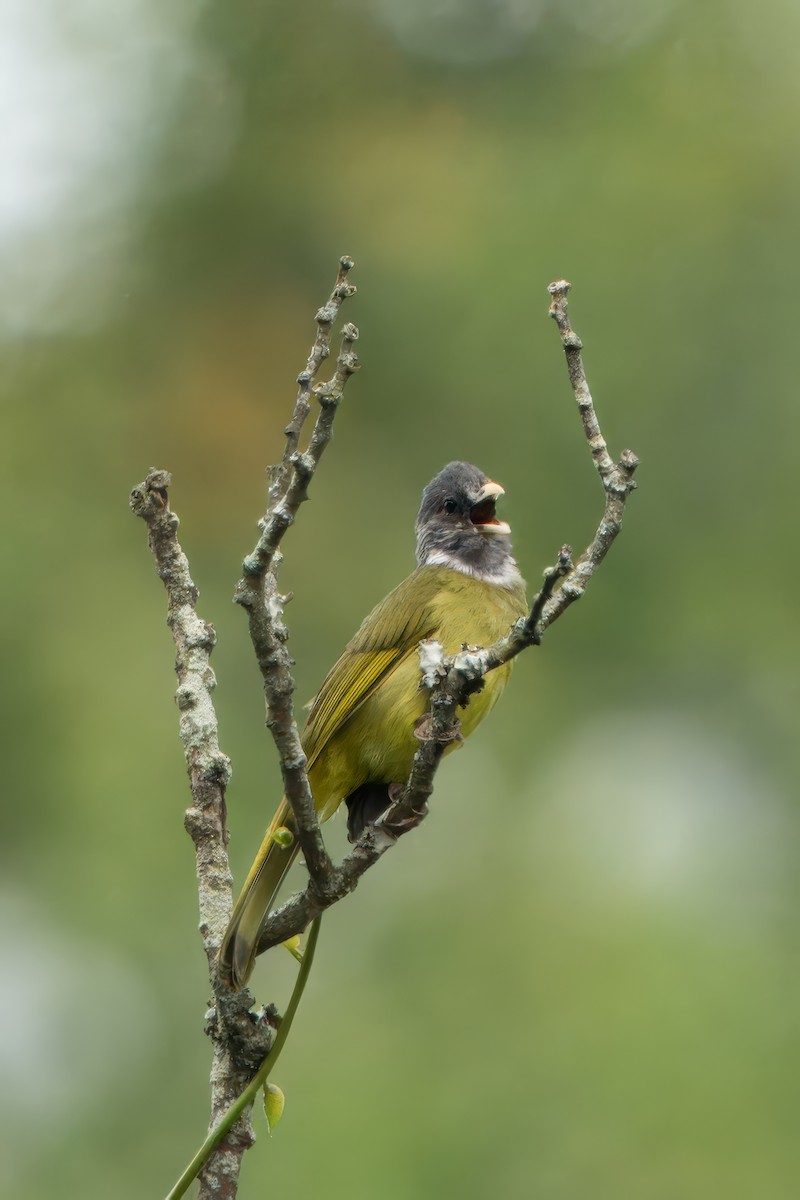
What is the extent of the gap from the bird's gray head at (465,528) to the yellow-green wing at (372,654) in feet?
→ 0.67

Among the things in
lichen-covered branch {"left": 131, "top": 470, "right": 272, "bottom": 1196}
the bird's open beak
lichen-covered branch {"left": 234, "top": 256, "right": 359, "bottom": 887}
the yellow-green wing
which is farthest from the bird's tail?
the bird's open beak

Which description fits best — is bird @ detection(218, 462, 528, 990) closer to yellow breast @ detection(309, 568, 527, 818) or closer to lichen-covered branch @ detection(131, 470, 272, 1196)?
yellow breast @ detection(309, 568, 527, 818)

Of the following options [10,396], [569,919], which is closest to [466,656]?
[569,919]

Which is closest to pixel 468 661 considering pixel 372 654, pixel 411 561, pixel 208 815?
pixel 208 815

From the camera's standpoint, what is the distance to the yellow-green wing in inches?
138

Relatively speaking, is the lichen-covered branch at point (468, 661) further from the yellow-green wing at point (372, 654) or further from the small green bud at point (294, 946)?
the yellow-green wing at point (372, 654)

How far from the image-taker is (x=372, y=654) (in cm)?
371

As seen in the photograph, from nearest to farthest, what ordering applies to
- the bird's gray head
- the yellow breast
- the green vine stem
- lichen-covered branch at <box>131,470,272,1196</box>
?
the green vine stem → lichen-covered branch at <box>131,470,272,1196</box> → the yellow breast → the bird's gray head

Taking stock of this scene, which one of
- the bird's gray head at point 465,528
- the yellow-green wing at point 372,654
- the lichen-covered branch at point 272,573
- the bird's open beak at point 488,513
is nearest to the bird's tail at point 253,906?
the lichen-covered branch at point 272,573

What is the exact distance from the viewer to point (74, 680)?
9.32 m

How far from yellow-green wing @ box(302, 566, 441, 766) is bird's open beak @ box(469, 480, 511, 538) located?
309 millimetres

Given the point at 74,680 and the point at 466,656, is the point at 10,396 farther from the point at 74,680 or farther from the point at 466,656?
the point at 466,656

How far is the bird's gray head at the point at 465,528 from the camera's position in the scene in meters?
4.24

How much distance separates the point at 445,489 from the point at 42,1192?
4.14 metres
